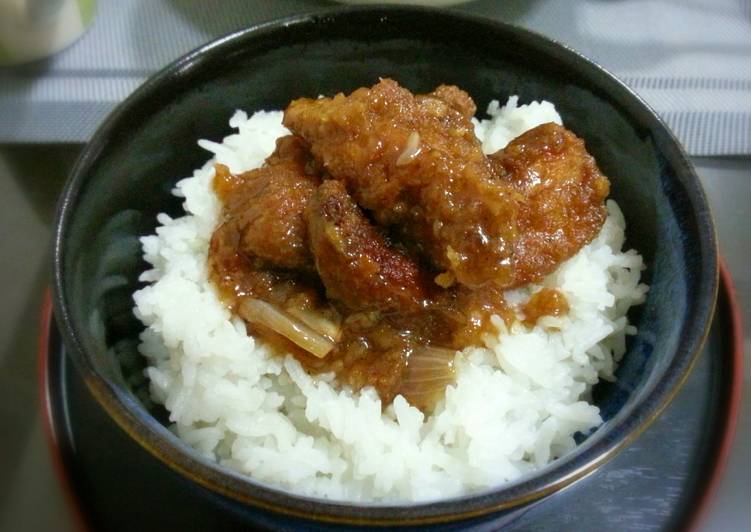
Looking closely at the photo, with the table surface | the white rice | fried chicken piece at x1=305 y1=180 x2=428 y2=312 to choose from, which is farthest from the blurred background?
fried chicken piece at x1=305 y1=180 x2=428 y2=312

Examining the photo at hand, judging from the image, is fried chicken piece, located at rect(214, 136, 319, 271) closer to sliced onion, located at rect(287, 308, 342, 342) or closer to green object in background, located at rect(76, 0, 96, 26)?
sliced onion, located at rect(287, 308, 342, 342)

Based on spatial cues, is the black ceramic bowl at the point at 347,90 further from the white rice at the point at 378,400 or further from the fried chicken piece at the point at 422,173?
the fried chicken piece at the point at 422,173

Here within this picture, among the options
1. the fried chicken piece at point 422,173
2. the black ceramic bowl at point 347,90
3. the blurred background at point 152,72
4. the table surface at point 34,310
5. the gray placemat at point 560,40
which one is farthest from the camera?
the gray placemat at point 560,40

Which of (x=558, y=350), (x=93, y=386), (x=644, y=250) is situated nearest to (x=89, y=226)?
(x=93, y=386)

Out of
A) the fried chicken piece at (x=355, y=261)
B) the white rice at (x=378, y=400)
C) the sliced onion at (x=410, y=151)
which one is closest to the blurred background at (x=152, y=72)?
the white rice at (x=378, y=400)

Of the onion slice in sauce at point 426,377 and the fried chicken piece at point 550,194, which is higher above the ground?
the fried chicken piece at point 550,194

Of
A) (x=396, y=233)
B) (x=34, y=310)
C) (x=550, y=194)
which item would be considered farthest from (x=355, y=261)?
(x=34, y=310)

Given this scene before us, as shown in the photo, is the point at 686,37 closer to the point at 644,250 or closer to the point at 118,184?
the point at 644,250
